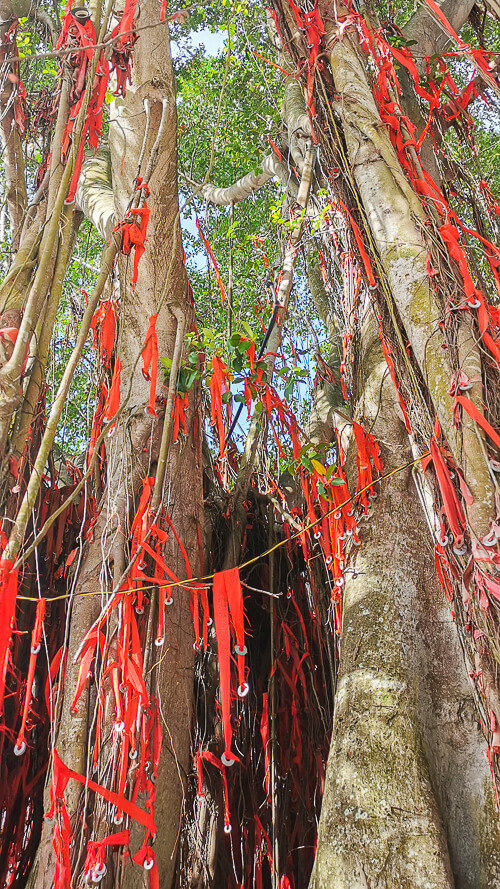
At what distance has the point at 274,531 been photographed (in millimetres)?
2768

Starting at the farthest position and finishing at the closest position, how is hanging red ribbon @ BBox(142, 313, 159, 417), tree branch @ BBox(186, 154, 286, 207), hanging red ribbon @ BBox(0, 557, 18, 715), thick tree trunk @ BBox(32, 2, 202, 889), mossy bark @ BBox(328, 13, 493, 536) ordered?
tree branch @ BBox(186, 154, 286, 207) → hanging red ribbon @ BBox(142, 313, 159, 417) → thick tree trunk @ BBox(32, 2, 202, 889) → mossy bark @ BBox(328, 13, 493, 536) → hanging red ribbon @ BBox(0, 557, 18, 715)

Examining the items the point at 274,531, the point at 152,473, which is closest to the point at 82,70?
the point at 152,473

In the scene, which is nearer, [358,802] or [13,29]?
[358,802]

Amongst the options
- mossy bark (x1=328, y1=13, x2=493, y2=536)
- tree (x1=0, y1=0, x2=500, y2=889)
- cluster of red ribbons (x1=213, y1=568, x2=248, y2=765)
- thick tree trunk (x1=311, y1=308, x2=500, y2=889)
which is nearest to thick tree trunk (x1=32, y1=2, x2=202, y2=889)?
tree (x1=0, y1=0, x2=500, y2=889)

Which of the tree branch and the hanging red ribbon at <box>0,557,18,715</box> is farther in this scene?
the tree branch

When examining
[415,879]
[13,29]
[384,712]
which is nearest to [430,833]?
[415,879]

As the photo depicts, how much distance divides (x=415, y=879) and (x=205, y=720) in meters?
0.97

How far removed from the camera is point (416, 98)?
10.5ft

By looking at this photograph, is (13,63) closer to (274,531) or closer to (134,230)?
(134,230)

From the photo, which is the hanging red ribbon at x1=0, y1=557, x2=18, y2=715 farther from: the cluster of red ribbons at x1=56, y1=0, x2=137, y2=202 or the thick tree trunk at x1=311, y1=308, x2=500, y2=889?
the cluster of red ribbons at x1=56, y1=0, x2=137, y2=202

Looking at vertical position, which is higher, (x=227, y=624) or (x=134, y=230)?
(x=134, y=230)

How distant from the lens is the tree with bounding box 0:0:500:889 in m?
1.45

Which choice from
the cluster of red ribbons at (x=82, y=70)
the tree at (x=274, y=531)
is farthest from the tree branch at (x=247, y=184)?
the cluster of red ribbons at (x=82, y=70)

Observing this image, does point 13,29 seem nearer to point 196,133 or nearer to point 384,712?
point 384,712
